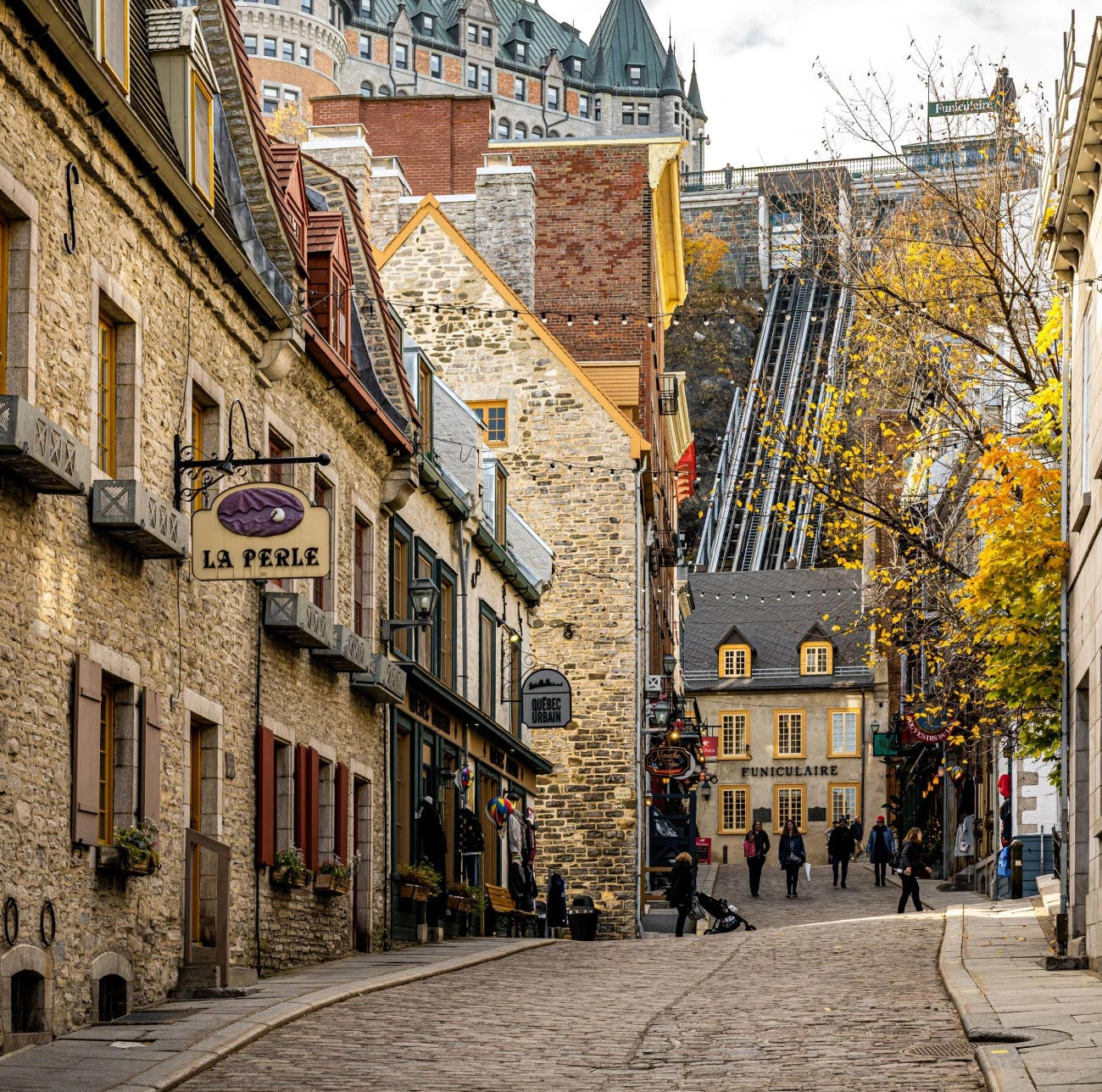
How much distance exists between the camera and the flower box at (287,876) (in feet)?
57.9

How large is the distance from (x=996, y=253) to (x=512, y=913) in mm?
11715

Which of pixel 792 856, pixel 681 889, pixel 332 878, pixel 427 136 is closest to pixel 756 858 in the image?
pixel 792 856

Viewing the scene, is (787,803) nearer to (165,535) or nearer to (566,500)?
(566,500)

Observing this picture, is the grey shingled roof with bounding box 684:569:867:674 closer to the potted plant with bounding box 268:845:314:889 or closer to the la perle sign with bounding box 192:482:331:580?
→ the potted plant with bounding box 268:845:314:889

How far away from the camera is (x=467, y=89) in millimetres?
139250

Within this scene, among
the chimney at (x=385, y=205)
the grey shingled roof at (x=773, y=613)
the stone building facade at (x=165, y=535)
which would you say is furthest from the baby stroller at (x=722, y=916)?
the grey shingled roof at (x=773, y=613)

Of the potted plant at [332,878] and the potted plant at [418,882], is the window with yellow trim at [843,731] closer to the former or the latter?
the potted plant at [418,882]

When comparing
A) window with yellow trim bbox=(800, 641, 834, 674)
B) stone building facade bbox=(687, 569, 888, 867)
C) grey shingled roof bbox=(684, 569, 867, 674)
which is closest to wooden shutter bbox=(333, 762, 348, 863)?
stone building facade bbox=(687, 569, 888, 867)

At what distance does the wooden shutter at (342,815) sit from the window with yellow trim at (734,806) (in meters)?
47.5

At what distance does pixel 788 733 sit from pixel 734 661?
410 centimetres

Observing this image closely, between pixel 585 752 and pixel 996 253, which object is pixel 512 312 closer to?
pixel 585 752

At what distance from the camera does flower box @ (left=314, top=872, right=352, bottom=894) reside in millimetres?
19031

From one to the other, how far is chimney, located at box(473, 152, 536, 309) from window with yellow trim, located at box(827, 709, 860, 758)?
32228 mm

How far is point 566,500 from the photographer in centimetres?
3609
